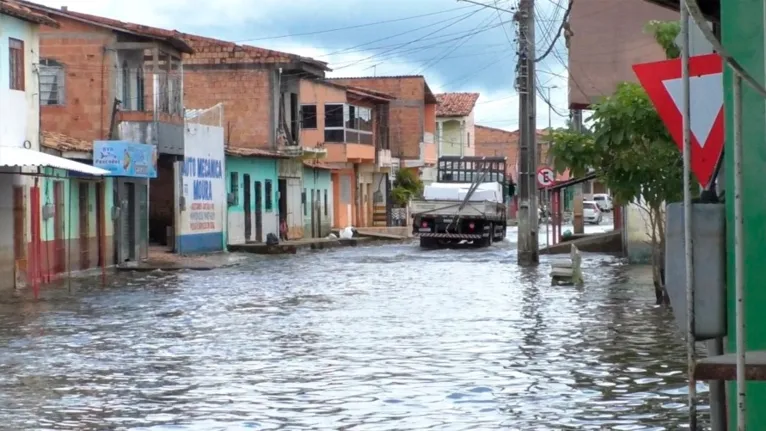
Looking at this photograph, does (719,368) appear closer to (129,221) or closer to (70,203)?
(70,203)

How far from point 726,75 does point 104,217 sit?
30.7 m

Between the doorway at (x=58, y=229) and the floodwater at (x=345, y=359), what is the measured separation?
454 centimetres

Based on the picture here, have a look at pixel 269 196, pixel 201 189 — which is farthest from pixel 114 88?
pixel 269 196

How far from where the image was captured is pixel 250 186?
5272cm

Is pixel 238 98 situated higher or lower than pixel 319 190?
higher

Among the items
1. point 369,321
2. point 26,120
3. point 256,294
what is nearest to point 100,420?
point 369,321

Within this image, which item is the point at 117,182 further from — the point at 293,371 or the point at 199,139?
the point at 293,371

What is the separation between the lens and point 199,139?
45.2 m

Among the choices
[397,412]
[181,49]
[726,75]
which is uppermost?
[181,49]

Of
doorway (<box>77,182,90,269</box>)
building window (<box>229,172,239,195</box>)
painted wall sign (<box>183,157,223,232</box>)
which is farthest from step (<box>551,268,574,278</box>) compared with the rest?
building window (<box>229,172,239,195</box>)

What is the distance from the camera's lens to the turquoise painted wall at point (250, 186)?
50.0 meters

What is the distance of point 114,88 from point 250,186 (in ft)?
49.4

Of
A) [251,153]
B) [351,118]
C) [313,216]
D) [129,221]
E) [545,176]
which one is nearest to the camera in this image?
[129,221]

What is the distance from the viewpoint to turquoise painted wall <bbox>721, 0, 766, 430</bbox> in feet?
21.8
